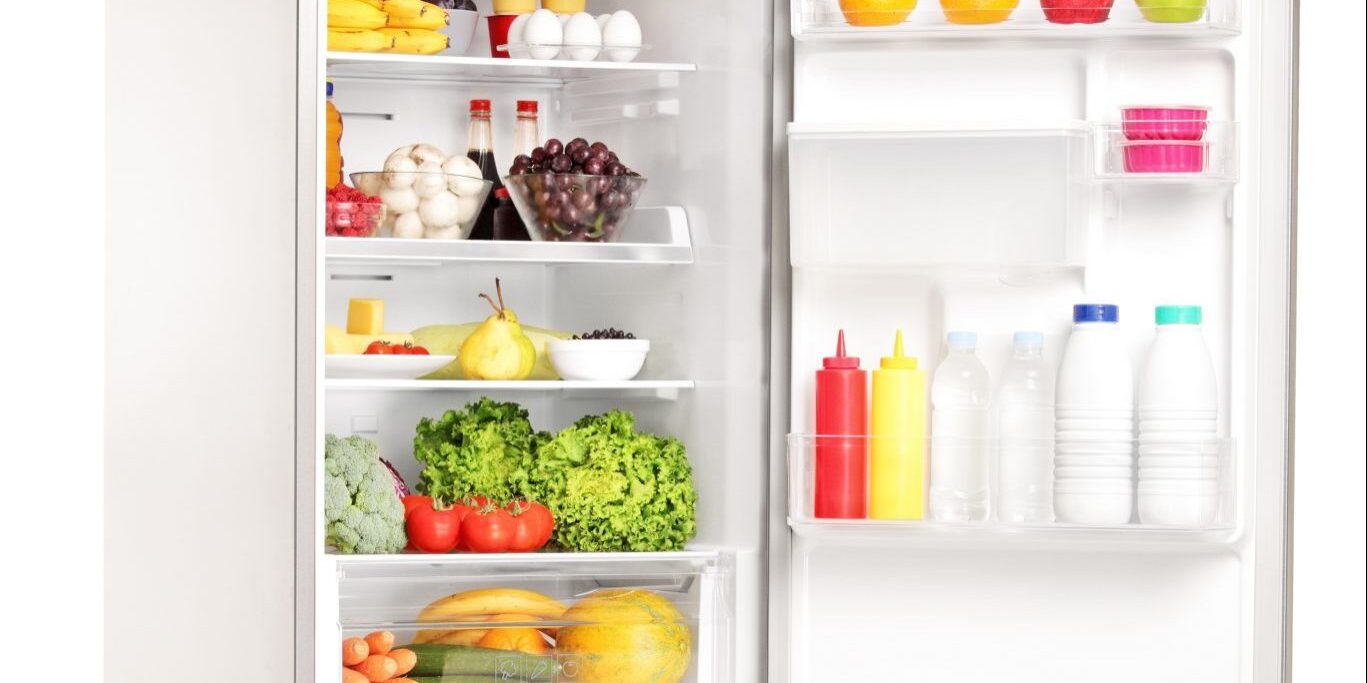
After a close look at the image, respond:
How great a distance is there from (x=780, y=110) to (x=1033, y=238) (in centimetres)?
37

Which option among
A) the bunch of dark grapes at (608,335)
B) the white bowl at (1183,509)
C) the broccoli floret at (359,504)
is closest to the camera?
the white bowl at (1183,509)

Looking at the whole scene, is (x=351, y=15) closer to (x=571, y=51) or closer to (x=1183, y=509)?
(x=571, y=51)

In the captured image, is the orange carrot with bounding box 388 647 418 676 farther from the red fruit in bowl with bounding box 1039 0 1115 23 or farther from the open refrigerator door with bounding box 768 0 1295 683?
the red fruit in bowl with bounding box 1039 0 1115 23

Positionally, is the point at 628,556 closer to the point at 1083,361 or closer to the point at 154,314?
the point at 1083,361

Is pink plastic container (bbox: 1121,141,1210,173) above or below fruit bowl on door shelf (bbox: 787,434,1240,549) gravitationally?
above

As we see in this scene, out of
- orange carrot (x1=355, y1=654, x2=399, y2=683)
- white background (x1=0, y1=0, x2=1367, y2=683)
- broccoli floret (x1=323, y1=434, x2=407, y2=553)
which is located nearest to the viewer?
white background (x1=0, y1=0, x2=1367, y2=683)

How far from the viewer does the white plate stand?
75.5 inches

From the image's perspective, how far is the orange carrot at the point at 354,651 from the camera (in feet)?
5.67

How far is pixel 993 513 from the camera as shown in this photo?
163 cm

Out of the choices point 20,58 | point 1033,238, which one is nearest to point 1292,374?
point 1033,238

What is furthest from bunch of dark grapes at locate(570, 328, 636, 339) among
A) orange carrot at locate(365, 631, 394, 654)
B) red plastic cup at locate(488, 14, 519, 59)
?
orange carrot at locate(365, 631, 394, 654)

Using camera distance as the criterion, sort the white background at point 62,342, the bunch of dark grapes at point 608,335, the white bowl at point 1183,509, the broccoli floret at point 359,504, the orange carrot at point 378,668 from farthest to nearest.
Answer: the bunch of dark grapes at point 608,335 → the broccoli floret at point 359,504 → the orange carrot at point 378,668 → the white bowl at point 1183,509 → the white background at point 62,342

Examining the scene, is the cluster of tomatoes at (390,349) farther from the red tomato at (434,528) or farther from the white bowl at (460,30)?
the white bowl at (460,30)

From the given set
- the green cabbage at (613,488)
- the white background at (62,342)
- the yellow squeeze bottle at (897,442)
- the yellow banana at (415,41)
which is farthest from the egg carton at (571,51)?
the white background at (62,342)
